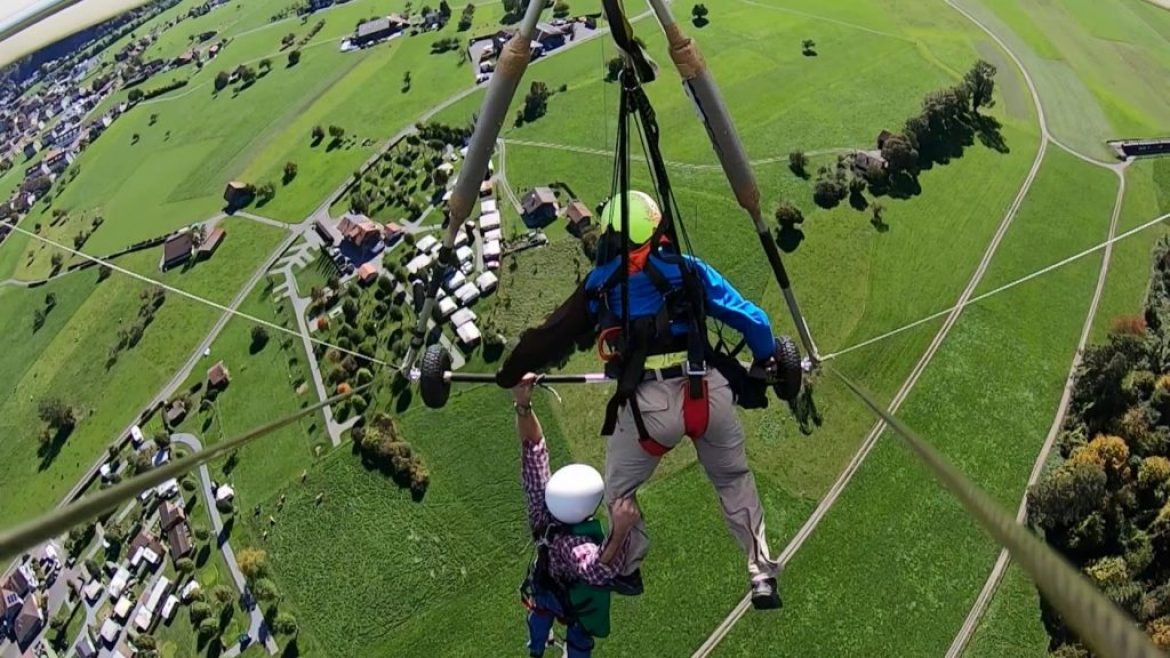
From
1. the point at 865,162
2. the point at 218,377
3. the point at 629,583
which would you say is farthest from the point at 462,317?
the point at 629,583

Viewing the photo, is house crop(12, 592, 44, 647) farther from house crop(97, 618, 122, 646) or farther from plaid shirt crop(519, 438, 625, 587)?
plaid shirt crop(519, 438, 625, 587)

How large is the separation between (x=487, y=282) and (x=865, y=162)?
18456mm

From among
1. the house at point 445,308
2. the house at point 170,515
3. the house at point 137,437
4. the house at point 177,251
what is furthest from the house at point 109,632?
the house at point 177,251

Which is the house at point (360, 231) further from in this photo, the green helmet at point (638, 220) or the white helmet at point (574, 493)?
the green helmet at point (638, 220)

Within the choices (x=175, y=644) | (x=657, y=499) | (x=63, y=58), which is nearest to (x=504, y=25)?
(x=657, y=499)

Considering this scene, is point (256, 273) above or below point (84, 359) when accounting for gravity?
above

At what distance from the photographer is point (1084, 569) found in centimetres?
1858

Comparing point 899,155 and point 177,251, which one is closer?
point 899,155

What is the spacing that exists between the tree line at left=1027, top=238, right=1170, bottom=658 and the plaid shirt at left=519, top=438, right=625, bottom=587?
54.8 feet

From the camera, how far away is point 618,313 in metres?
6.09

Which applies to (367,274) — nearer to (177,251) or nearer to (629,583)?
(177,251)

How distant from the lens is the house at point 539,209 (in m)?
31.9

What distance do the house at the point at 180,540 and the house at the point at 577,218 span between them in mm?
19077

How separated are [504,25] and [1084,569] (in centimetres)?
Result: 4547
